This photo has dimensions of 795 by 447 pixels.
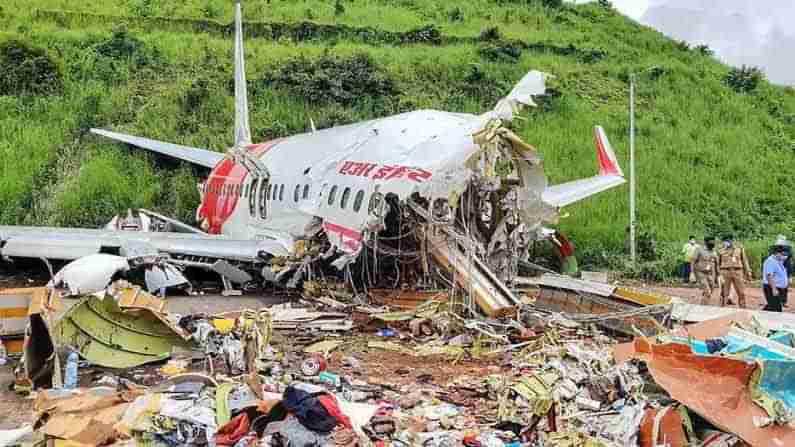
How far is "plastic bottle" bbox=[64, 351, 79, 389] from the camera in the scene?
841 cm

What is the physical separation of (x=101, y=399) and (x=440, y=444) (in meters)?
3.19

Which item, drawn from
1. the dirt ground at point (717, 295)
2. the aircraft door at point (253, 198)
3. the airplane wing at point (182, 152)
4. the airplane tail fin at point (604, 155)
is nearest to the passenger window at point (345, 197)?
the aircraft door at point (253, 198)

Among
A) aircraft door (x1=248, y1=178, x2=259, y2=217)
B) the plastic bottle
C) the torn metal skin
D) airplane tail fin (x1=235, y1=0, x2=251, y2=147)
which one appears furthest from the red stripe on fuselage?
the plastic bottle

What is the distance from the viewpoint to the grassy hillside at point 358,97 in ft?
83.5

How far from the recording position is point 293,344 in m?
10.8

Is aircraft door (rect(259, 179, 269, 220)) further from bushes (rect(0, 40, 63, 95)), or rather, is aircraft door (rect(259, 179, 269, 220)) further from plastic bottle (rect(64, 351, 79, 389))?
bushes (rect(0, 40, 63, 95))

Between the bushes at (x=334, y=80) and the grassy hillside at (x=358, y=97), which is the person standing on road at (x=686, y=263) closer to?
the grassy hillside at (x=358, y=97)

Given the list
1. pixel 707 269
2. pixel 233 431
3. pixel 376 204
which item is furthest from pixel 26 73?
pixel 233 431

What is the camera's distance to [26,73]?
1181 inches

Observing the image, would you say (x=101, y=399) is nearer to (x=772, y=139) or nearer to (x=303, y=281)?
(x=303, y=281)

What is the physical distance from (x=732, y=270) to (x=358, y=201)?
8.35 meters

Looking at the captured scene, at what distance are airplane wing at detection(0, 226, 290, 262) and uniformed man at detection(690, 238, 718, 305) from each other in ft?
30.5

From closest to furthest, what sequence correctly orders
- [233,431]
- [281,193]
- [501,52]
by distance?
[233,431] → [281,193] → [501,52]

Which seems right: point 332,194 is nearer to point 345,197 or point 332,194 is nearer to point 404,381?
point 345,197
